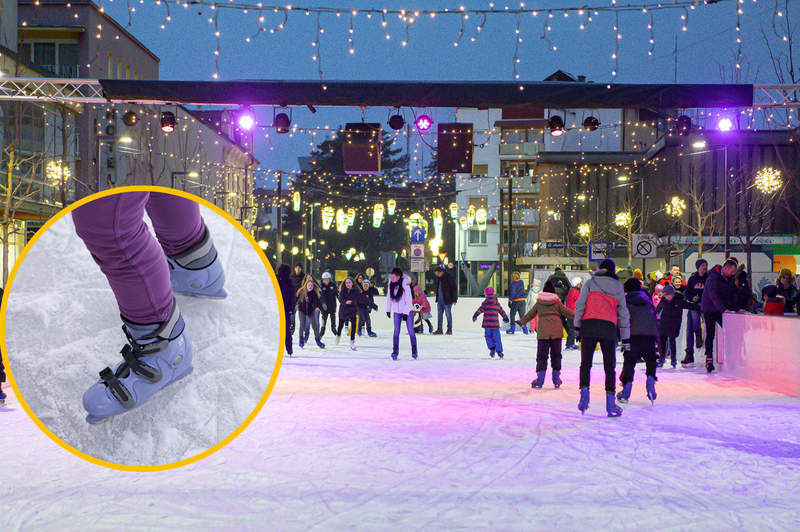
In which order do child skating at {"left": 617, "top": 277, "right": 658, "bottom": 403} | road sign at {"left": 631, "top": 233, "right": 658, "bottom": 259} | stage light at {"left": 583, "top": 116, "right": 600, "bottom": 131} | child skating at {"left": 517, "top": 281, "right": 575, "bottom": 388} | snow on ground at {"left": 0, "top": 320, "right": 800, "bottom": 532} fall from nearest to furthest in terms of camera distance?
snow on ground at {"left": 0, "top": 320, "right": 800, "bottom": 532} < child skating at {"left": 617, "top": 277, "right": 658, "bottom": 403} < child skating at {"left": 517, "top": 281, "right": 575, "bottom": 388} < stage light at {"left": 583, "top": 116, "right": 600, "bottom": 131} < road sign at {"left": 631, "top": 233, "right": 658, "bottom": 259}

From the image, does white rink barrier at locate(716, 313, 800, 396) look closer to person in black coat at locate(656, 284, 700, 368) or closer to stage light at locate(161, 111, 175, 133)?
person in black coat at locate(656, 284, 700, 368)

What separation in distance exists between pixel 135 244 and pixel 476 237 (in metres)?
51.2

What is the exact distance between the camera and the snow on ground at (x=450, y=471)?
11.9 ft

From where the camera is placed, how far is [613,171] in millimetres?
42781

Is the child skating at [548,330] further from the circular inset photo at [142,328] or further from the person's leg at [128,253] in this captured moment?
the person's leg at [128,253]

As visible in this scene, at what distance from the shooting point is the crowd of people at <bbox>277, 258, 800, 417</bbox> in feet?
22.8

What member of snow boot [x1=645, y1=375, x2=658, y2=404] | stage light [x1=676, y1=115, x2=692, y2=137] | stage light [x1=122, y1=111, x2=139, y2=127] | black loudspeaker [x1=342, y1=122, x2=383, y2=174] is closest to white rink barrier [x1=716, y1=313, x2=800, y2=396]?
snow boot [x1=645, y1=375, x2=658, y2=404]

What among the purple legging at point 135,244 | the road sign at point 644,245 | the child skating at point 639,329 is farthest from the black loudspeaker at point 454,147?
the purple legging at point 135,244

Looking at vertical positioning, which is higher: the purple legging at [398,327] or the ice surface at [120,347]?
the ice surface at [120,347]

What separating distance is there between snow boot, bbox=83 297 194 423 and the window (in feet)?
167

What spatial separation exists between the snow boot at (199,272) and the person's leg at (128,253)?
0.09 meters

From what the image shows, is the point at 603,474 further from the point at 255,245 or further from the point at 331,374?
the point at 331,374

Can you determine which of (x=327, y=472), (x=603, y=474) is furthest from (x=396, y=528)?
(x=603, y=474)

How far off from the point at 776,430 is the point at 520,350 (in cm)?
813
